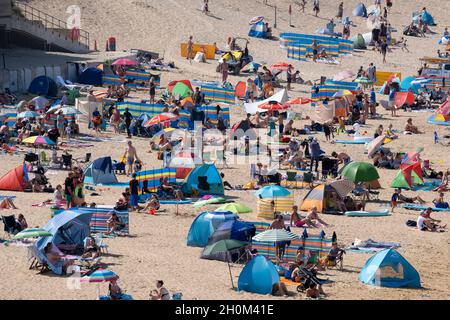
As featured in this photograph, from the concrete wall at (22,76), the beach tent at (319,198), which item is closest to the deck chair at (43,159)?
the beach tent at (319,198)

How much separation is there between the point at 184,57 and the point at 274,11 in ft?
28.2

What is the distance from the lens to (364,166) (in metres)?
29.4

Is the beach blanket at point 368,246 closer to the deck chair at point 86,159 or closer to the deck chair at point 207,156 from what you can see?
the deck chair at point 207,156

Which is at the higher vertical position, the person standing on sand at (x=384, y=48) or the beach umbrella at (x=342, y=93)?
the person standing on sand at (x=384, y=48)

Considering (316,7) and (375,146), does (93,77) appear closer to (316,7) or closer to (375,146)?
(375,146)

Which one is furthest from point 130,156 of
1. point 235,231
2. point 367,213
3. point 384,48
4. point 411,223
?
point 384,48

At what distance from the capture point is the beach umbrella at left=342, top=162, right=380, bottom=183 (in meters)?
29.2

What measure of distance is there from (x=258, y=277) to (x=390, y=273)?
2.54 metres

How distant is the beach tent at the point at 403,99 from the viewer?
40469 millimetres

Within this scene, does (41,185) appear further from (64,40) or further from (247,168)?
(64,40)

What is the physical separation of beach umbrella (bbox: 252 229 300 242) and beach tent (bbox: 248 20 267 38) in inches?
1098

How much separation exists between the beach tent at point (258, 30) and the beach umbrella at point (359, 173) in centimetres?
2090
